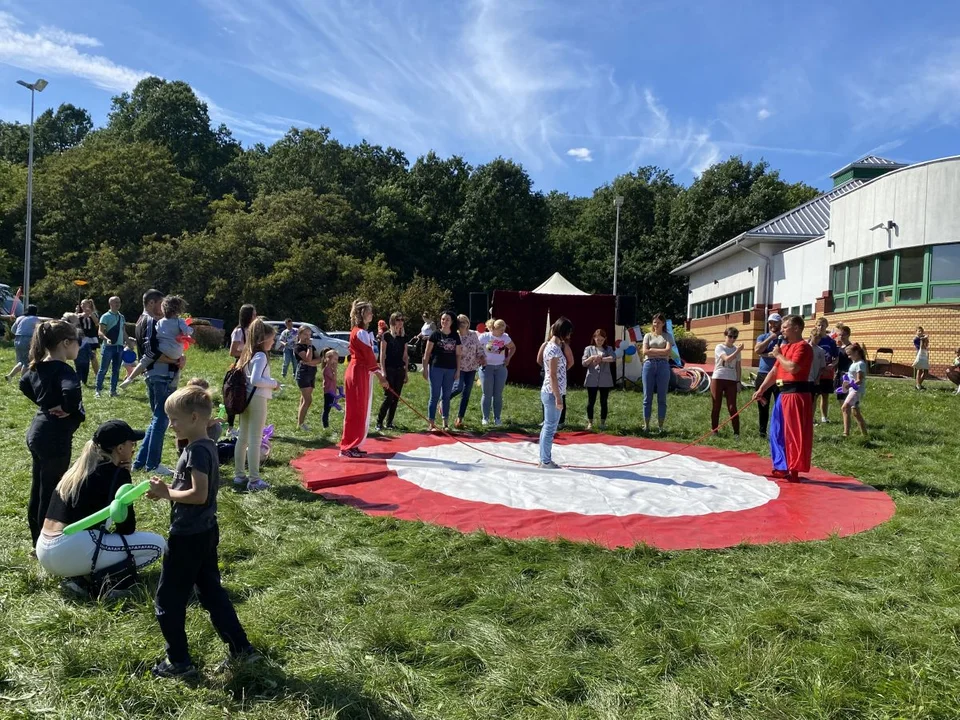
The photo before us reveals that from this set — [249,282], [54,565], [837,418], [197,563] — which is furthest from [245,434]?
[249,282]

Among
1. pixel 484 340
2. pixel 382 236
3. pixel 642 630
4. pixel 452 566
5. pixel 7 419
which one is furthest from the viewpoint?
pixel 382 236

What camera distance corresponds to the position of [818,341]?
9469mm

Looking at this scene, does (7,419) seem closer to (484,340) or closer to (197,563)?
(484,340)

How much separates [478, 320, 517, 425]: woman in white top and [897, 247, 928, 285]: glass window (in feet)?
49.8

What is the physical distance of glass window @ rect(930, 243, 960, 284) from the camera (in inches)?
727

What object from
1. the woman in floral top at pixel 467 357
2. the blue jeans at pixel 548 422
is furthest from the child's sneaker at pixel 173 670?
the woman in floral top at pixel 467 357

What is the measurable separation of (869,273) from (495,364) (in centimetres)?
1630

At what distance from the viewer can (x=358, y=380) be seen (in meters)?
7.54

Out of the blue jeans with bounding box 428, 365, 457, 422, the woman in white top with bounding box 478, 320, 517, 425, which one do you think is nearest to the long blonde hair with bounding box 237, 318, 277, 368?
the blue jeans with bounding box 428, 365, 457, 422

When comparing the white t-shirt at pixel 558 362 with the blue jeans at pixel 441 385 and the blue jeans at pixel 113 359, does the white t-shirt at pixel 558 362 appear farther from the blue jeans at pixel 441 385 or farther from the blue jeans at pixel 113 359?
the blue jeans at pixel 113 359

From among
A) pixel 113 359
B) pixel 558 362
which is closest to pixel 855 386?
pixel 558 362

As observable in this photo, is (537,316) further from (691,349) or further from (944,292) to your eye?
Result: (691,349)

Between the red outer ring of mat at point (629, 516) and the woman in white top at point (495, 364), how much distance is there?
333cm

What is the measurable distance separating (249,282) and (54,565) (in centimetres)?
2925
